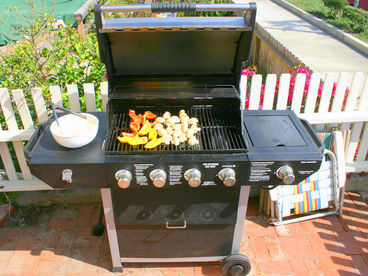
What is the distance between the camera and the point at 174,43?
2.29 m

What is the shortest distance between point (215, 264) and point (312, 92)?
1.88 m

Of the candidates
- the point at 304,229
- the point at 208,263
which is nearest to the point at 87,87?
the point at 208,263

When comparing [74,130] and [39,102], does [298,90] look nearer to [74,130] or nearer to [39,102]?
[74,130]

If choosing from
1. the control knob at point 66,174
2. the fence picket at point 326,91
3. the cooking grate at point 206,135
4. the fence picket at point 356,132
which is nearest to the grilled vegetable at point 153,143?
the cooking grate at point 206,135

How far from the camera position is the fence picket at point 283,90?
3005 millimetres

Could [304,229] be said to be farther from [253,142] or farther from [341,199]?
[253,142]

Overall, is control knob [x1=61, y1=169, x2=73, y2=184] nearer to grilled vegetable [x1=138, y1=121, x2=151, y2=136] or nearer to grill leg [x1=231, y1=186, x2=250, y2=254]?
grilled vegetable [x1=138, y1=121, x2=151, y2=136]

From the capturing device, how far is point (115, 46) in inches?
→ 88.5

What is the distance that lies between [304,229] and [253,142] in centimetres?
156

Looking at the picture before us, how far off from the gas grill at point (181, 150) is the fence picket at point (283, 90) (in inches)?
21.5

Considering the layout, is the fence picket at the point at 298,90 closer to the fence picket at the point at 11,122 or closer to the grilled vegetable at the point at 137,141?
the grilled vegetable at the point at 137,141

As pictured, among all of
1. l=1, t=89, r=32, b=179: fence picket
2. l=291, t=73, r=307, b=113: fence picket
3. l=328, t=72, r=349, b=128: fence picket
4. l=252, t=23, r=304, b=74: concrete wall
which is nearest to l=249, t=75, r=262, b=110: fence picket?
l=291, t=73, r=307, b=113: fence picket

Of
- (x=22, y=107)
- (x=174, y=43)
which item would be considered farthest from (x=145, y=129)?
(x=22, y=107)

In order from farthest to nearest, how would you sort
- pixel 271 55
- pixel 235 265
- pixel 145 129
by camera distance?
pixel 271 55, pixel 235 265, pixel 145 129
